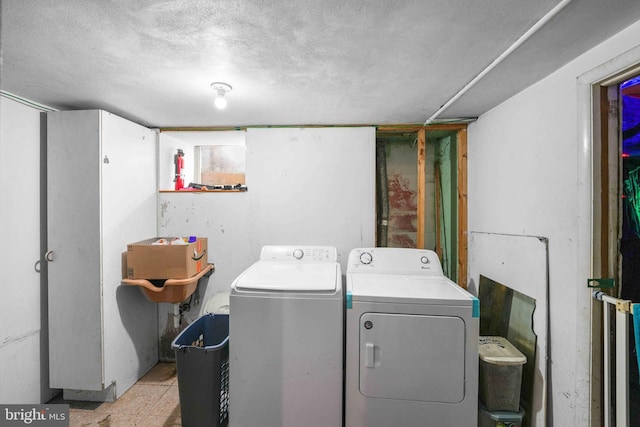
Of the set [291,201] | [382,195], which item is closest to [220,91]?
[291,201]

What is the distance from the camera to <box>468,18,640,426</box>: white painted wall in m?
1.31

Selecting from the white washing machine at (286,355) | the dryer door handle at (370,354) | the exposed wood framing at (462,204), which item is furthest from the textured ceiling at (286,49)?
the dryer door handle at (370,354)

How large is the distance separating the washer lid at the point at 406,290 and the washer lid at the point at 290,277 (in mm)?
161

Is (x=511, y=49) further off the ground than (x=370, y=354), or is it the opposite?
(x=511, y=49)

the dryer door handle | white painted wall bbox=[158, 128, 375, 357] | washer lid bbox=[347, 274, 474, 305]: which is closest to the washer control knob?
washer lid bbox=[347, 274, 474, 305]

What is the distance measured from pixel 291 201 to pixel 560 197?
6.22 ft

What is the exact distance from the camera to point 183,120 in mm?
2367

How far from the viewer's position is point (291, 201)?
2496mm

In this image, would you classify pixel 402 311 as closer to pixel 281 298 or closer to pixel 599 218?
pixel 281 298

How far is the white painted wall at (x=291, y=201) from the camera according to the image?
2465mm

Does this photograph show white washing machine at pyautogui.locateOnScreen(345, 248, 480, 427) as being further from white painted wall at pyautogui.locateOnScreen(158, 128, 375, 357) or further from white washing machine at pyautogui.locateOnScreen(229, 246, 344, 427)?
white painted wall at pyautogui.locateOnScreen(158, 128, 375, 357)

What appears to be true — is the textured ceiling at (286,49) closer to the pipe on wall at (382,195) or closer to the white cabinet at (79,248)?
the white cabinet at (79,248)

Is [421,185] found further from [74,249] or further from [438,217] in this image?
[74,249]

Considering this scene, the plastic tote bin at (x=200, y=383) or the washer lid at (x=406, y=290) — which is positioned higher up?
the washer lid at (x=406, y=290)
